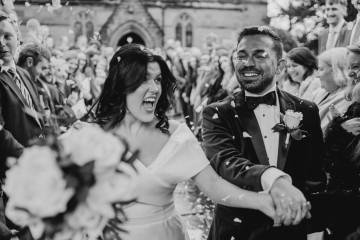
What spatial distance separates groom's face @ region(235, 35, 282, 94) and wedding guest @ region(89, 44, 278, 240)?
1.52 feet

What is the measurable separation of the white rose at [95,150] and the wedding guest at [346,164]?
1652 mm

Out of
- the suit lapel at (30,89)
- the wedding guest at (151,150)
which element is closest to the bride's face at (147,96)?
the wedding guest at (151,150)

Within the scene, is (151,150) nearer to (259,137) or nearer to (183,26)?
(259,137)

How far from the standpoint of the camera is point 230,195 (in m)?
2.67

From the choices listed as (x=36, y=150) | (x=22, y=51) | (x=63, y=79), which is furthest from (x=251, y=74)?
(x=63, y=79)

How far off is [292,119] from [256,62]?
0.40 metres

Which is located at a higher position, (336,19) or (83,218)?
(336,19)

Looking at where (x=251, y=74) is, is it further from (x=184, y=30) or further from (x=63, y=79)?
(x=184, y=30)

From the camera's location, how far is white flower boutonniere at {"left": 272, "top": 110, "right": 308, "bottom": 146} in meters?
2.80

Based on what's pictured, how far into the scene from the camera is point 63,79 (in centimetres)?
914

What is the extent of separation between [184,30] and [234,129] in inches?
1281

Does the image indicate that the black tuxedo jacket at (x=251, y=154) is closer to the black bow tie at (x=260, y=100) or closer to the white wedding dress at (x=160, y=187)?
the black bow tie at (x=260, y=100)

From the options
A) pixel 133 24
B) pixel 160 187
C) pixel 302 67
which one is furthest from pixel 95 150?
pixel 133 24

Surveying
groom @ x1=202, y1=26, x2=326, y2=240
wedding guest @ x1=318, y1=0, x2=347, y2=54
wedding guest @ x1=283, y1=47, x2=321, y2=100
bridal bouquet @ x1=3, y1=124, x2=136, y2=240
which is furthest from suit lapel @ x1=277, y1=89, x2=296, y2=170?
wedding guest @ x1=318, y1=0, x2=347, y2=54
